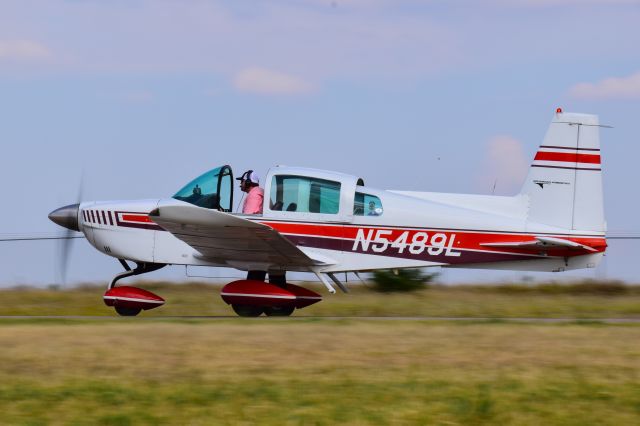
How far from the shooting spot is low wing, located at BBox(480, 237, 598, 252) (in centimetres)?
1431

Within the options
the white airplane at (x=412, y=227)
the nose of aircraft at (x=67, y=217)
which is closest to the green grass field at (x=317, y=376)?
the white airplane at (x=412, y=227)

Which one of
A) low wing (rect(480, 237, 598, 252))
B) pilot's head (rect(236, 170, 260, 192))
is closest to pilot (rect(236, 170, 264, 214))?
pilot's head (rect(236, 170, 260, 192))

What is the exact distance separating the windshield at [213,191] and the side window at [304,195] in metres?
0.77

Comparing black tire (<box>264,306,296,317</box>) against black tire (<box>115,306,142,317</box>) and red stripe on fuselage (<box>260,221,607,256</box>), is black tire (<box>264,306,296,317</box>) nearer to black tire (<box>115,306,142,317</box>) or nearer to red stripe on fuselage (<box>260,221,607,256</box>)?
red stripe on fuselage (<box>260,221,607,256</box>)

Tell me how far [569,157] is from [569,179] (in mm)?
332

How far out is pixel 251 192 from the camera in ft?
48.7

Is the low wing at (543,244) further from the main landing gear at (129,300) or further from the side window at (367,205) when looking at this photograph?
the main landing gear at (129,300)

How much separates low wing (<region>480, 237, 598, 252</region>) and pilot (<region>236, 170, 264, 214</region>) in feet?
11.1

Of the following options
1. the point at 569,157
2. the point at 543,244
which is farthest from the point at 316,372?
the point at 569,157

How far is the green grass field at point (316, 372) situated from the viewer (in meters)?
7.34

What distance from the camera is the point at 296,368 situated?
28.3 feet

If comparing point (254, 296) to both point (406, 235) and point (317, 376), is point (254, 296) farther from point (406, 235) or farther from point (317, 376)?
point (317, 376)

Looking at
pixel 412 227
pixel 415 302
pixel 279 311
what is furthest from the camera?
pixel 415 302

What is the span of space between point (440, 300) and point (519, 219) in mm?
3154
